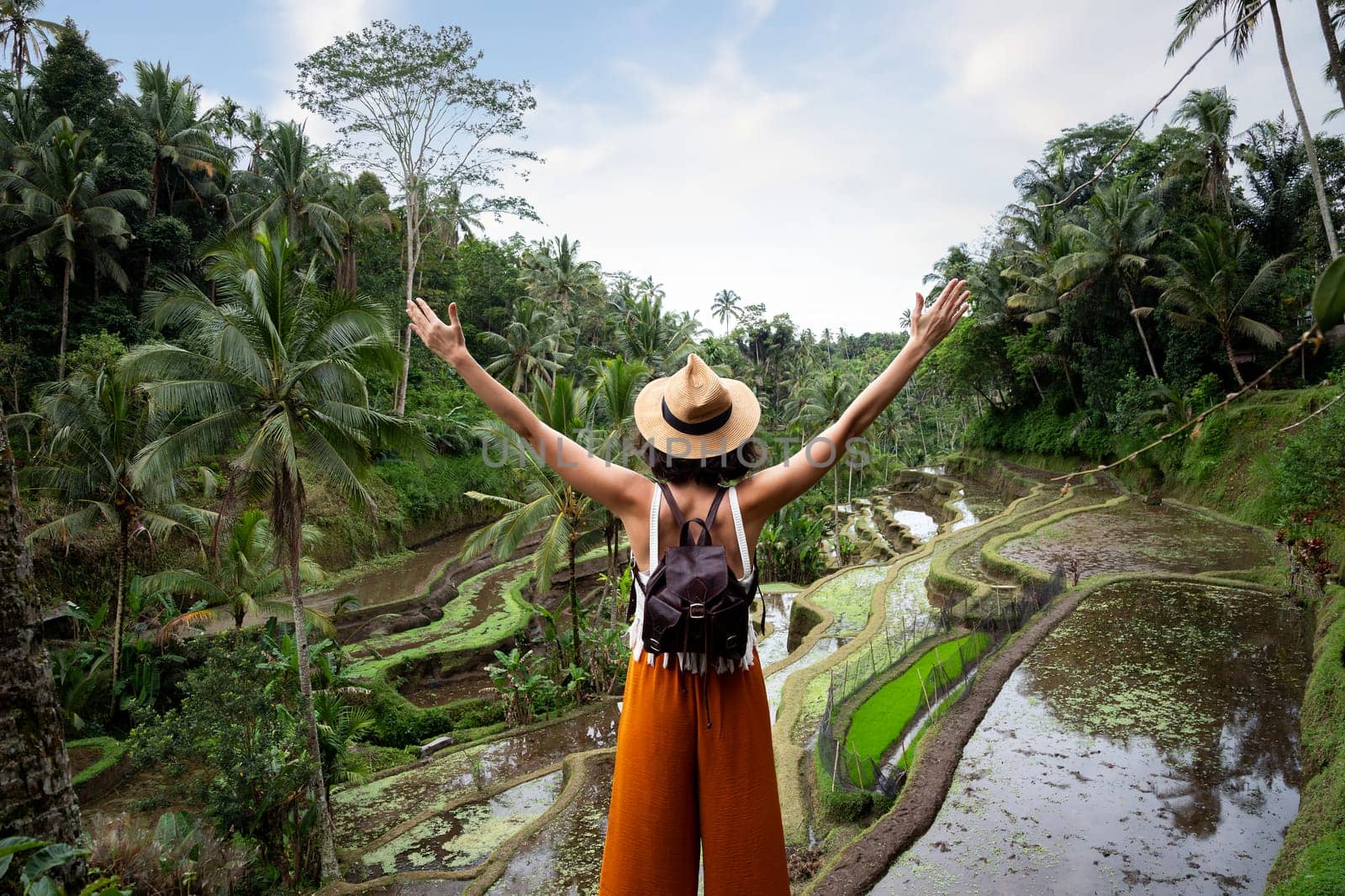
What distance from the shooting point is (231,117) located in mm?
27750

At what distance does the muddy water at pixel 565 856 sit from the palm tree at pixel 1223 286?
53.9 ft

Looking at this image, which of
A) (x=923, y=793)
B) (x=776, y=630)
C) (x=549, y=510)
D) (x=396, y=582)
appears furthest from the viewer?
(x=396, y=582)

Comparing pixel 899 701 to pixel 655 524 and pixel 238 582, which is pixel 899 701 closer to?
pixel 655 524

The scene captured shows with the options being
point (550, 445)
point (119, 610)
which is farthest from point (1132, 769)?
point (119, 610)

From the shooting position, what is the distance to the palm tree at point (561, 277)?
3131cm

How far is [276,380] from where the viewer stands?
7672mm

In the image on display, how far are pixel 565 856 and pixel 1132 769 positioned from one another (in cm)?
403

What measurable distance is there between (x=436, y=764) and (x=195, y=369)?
536cm

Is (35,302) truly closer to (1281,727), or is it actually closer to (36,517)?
(36,517)

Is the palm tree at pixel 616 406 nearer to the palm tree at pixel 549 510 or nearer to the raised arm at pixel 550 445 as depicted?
the palm tree at pixel 549 510

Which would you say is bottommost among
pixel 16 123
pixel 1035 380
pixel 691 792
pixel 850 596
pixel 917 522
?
pixel 850 596

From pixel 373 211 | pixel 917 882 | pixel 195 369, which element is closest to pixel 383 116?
pixel 373 211

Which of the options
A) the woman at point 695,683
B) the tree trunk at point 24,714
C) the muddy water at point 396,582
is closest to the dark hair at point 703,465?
the woman at point 695,683

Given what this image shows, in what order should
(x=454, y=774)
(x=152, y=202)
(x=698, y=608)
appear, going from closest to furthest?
(x=698, y=608)
(x=454, y=774)
(x=152, y=202)
